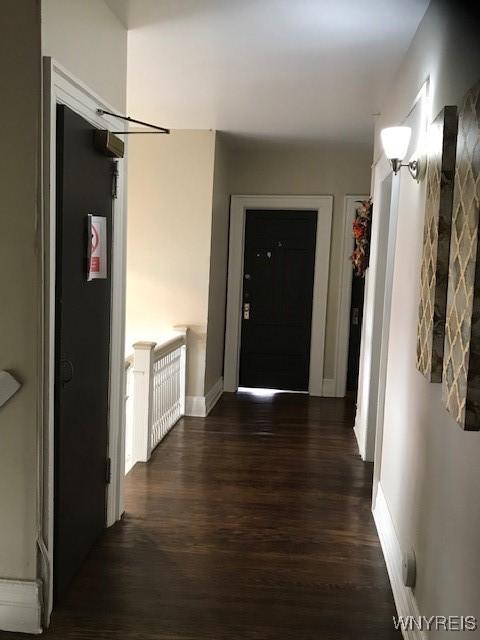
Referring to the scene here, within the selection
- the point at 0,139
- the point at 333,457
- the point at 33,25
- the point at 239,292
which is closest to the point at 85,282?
the point at 0,139

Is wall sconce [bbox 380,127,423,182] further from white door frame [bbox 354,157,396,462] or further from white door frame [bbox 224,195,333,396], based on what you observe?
white door frame [bbox 224,195,333,396]

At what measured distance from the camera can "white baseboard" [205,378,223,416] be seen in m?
5.16

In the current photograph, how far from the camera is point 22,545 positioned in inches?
82.7

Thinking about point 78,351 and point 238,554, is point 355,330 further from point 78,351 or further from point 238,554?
point 78,351

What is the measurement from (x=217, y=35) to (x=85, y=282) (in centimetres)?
148

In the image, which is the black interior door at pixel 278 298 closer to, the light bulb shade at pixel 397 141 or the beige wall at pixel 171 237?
the beige wall at pixel 171 237

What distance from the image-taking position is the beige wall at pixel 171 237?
4.88m

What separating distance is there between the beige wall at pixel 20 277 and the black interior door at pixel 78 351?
0.12 meters

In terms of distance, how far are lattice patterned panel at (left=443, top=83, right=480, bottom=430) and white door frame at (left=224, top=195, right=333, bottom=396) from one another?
13.3 ft

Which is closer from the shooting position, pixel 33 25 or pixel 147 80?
pixel 33 25

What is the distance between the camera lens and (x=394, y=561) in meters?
2.48

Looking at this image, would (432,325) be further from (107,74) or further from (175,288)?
(175,288)

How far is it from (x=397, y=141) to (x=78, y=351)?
1.76 m

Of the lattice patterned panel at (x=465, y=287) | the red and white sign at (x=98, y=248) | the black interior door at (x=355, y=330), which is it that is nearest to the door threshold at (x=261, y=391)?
the black interior door at (x=355, y=330)
